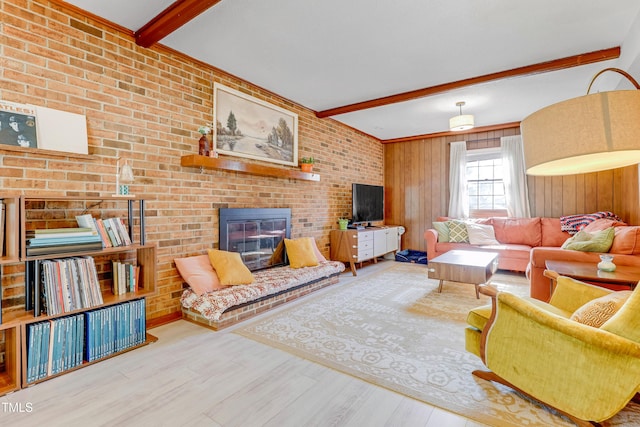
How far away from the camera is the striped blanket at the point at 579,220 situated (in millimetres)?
4449

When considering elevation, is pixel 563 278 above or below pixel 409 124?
below

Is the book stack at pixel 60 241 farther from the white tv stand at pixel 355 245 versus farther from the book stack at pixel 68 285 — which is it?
the white tv stand at pixel 355 245

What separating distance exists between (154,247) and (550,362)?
8.63 ft

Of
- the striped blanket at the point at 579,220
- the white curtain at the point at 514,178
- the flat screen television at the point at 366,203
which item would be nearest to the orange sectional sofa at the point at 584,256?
the striped blanket at the point at 579,220

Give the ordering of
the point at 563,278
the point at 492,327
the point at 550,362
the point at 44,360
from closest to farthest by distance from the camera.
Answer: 1. the point at 550,362
2. the point at 492,327
3. the point at 44,360
4. the point at 563,278

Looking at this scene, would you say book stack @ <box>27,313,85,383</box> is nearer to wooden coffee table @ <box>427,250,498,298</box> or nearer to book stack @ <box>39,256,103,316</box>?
book stack @ <box>39,256,103,316</box>

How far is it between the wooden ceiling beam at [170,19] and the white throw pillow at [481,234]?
4.78 metres

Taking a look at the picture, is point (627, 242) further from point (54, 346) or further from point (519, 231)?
point (54, 346)

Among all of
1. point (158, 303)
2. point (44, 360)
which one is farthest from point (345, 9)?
point (44, 360)

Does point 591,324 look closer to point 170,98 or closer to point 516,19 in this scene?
point 516,19

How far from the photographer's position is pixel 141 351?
2254 mm

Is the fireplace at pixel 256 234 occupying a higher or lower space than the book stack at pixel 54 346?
higher

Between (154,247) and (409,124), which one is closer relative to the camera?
(154,247)

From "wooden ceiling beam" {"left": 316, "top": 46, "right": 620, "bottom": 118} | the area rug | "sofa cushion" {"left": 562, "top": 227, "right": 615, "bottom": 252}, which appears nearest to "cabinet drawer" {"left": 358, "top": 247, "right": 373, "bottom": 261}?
the area rug
